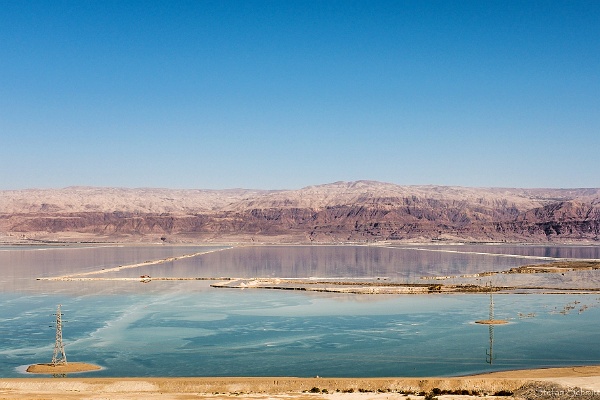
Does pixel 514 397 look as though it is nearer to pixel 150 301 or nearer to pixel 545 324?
pixel 545 324

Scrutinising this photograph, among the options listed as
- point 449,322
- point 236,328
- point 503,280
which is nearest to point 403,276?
point 503,280

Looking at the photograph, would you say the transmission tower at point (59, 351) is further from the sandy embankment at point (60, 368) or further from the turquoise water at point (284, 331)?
the turquoise water at point (284, 331)

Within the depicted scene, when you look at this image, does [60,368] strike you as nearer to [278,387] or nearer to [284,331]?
[278,387]

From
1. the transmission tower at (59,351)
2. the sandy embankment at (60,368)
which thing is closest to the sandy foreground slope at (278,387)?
the sandy embankment at (60,368)

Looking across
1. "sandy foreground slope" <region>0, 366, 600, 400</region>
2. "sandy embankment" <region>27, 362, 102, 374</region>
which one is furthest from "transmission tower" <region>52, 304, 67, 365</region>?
"sandy foreground slope" <region>0, 366, 600, 400</region>

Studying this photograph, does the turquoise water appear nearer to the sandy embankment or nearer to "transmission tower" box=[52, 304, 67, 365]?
the sandy embankment

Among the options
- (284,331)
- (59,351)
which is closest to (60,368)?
(59,351)
